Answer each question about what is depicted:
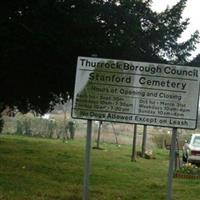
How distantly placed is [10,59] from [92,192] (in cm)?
481

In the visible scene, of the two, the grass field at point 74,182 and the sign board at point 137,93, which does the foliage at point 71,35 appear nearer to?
the grass field at point 74,182

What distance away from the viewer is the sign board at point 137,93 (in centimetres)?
1067

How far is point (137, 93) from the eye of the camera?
10.9 meters

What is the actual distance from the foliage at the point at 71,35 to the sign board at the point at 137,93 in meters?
4.92

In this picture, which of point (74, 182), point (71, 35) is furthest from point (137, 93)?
point (71, 35)

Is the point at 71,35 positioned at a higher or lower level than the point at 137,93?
higher

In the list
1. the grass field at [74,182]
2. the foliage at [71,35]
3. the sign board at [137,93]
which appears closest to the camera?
the sign board at [137,93]

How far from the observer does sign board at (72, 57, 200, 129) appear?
1067cm

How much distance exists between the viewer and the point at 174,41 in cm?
1822

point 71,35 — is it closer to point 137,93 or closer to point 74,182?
point 74,182

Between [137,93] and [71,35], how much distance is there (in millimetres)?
5935

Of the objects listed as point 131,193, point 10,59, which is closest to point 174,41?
point 10,59

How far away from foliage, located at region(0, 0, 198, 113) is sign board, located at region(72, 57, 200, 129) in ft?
16.1

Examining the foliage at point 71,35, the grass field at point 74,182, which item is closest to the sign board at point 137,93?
the grass field at point 74,182
